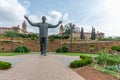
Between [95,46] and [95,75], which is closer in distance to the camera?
[95,75]

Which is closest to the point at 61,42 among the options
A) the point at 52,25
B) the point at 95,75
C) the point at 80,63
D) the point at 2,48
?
the point at 2,48

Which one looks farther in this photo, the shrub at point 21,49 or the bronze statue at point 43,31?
the shrub at point 21,49

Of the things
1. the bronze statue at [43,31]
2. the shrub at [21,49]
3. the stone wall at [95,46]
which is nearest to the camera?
the bronze statue at [43,31]

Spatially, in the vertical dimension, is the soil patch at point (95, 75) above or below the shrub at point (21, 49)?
below

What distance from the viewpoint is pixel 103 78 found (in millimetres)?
7742

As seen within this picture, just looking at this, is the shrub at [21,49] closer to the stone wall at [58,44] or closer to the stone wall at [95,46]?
the stone wall at [58,44]

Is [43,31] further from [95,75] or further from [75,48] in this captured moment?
[75,48]

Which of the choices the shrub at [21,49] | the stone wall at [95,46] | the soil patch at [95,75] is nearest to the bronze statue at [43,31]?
the soil patch at [95,75]

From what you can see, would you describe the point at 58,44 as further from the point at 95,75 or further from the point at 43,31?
the point at 95,75

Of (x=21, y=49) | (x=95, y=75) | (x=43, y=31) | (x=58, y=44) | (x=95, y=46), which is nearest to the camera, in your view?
(x=95, y=75)

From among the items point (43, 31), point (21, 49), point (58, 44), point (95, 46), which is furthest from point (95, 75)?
point (58, 44)

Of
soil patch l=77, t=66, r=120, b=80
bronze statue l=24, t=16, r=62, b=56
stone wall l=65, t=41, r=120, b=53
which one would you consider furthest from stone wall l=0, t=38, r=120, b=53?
soil patch l=77, t=66, r=120, b=80

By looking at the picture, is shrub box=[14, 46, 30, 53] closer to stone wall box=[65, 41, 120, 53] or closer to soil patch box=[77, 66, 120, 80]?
stone wall box=[65, 41, 120, 53]

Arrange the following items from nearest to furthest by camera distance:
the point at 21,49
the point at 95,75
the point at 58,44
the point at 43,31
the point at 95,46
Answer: the point at 95,75
the point at 43,31
the point at 21,49
the point at 95,46
the point at 58,44
